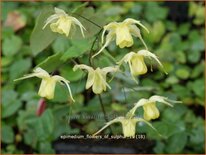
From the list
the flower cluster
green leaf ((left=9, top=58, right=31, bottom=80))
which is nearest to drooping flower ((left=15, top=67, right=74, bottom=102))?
the flower cluster

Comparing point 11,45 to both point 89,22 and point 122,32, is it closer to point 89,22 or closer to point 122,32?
point 89,22

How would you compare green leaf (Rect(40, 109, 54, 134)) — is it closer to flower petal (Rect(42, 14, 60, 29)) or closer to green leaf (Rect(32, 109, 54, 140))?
green leaf (Rect(32, 109, 54, 140))

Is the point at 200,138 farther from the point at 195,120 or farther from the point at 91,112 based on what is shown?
the point at 91,112

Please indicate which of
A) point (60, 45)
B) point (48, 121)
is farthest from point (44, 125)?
point (60, 45)

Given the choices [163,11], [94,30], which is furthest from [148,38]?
[94,30]

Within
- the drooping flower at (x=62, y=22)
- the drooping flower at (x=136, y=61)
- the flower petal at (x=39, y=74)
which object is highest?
the drooping flower at (x=62, y=22)

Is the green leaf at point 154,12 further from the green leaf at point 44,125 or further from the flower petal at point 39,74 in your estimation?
the flower petal at point 39,74

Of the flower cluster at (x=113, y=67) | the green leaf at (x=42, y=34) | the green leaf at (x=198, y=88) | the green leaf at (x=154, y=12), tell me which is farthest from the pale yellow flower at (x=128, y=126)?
the green leaf at (x=154, y=12)

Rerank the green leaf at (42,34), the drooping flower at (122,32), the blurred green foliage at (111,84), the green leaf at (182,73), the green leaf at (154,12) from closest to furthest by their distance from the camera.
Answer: the drooping flower at (122,32), the green leaf at (42,34), the blurred green foliage at (111,84), the green leaf at (182,73), the green leaf at (154,12)
